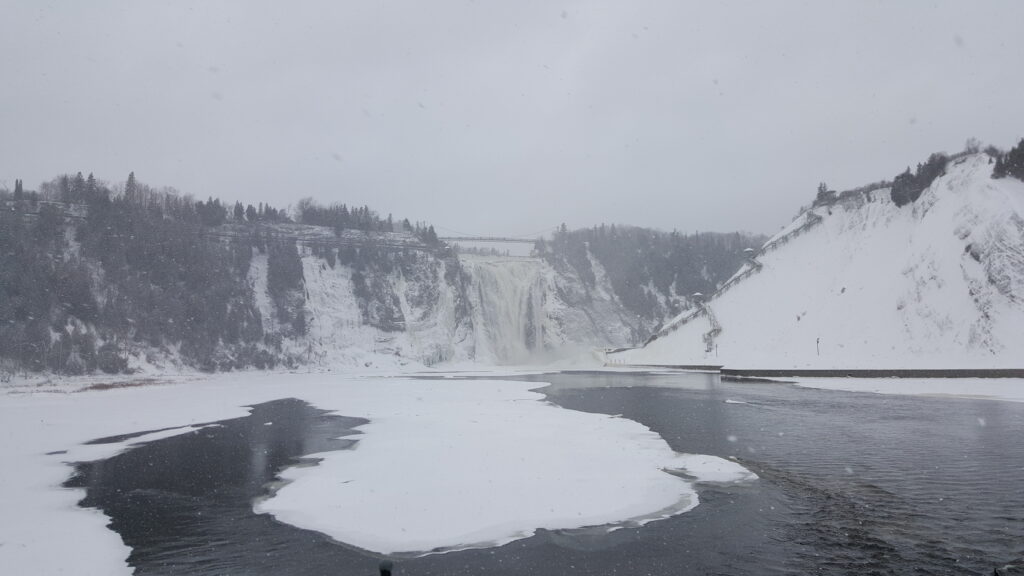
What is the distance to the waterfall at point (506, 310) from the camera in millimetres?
106875

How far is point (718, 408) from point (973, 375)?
23820 millimetres

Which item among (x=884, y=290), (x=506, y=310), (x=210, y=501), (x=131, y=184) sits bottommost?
(x=210, y=501)

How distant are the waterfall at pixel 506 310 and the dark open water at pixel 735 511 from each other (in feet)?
278

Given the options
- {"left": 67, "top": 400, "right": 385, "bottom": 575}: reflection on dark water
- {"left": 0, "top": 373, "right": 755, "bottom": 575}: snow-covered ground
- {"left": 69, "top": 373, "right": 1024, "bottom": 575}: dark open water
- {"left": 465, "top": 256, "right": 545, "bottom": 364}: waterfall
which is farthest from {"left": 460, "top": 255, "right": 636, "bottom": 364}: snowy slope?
{"left": 69, "top": 373, "right": 1024, "bottom": 575}: dark open water

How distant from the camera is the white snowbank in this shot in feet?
101

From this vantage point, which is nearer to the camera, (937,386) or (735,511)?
(735,511)

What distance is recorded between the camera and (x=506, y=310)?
112625mm

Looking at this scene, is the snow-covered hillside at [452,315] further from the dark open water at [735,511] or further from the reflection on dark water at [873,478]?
the dark open water at [735,511]

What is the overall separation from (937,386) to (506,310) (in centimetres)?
8095

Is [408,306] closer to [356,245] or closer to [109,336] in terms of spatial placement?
[356,245]

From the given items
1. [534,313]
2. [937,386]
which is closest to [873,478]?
[937,386]

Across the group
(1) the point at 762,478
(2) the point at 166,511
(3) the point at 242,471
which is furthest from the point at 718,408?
(2) the point at 166,511

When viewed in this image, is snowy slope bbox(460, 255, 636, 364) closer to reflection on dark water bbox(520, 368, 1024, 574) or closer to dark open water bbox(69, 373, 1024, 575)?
reflection on dark water bbox(520, 368, 1024, 574)

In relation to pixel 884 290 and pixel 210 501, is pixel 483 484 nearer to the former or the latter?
pixel 210 501
